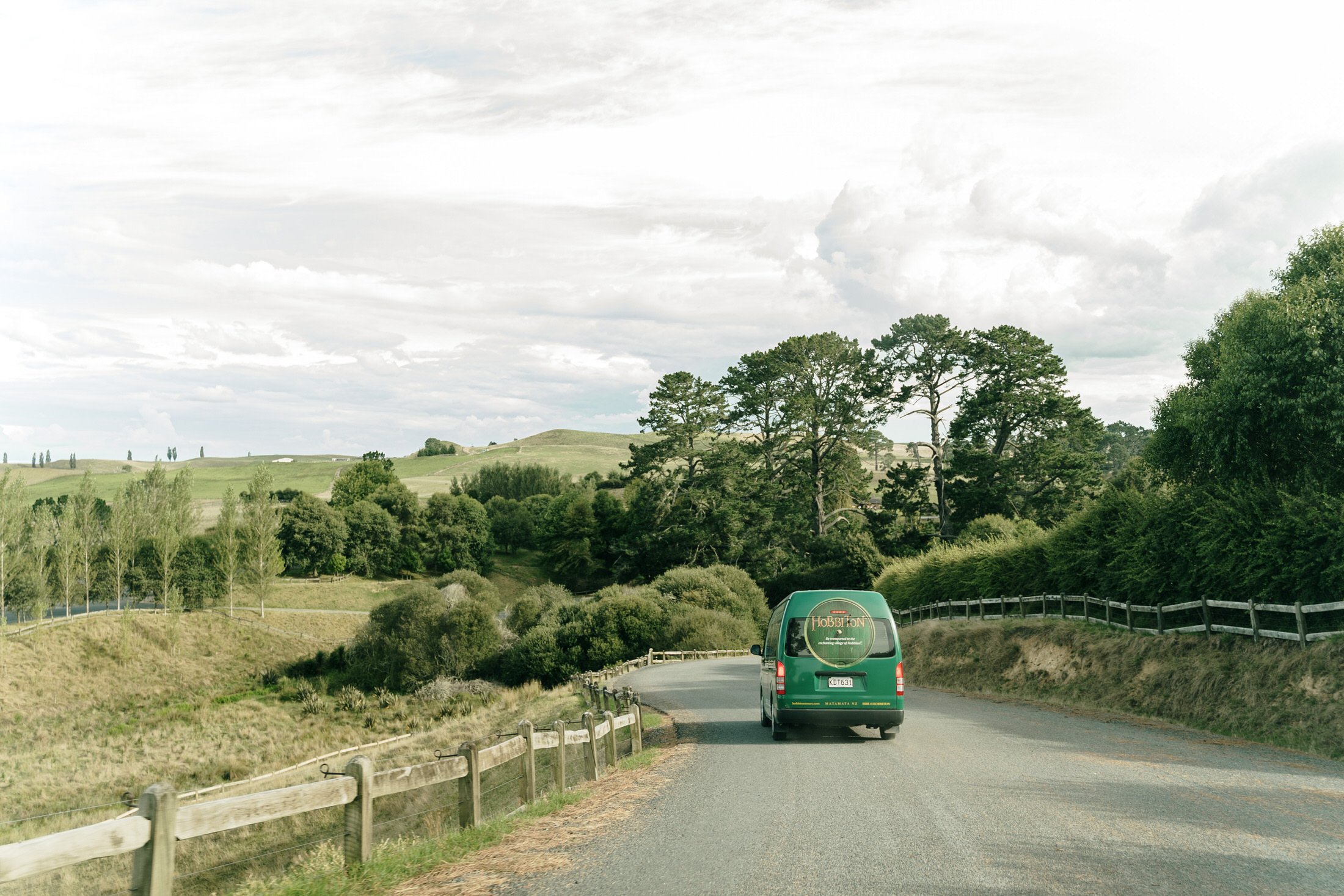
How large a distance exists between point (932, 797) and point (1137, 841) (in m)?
2.42

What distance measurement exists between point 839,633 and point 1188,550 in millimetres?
11156

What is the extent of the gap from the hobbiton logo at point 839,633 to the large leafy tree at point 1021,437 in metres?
41.2

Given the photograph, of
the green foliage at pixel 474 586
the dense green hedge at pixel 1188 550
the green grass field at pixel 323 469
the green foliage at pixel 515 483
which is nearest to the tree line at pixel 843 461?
the green foliage at pixel 474 586

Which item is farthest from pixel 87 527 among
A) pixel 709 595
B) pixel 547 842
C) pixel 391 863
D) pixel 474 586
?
pixel 391 863

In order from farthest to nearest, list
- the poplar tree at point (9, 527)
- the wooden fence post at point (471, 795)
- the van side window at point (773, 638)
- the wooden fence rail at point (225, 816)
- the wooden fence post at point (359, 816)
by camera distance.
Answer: the poplar tree at point (9, 527), the van side window at point (773, 638), the wooden fence post at point (471, 795), the wooden fence post at point (359, 816), the wooden fence rail at point (225, 816)

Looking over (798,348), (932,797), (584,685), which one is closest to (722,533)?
(798,348)

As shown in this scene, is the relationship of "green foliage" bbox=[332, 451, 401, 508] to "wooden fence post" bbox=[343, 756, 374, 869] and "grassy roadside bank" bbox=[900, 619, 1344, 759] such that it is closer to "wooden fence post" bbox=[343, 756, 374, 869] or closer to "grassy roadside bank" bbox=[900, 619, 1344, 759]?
"grassy roadside bank" bbox=[900, 619, 1344, 759]

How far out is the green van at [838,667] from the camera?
14469 mm

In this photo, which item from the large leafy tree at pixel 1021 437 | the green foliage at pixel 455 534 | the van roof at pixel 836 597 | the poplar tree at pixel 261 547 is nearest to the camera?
the van roof at pixel 836 597

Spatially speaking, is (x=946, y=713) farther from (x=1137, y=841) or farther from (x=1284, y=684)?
(x=1137, y=841)

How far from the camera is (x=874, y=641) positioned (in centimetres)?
1466

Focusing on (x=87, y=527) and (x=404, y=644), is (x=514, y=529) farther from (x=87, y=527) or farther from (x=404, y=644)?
(x=404, y=644)

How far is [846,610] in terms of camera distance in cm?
1480

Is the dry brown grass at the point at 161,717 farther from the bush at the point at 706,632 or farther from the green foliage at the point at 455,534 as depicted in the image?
the green foliage at the point at 455,534
